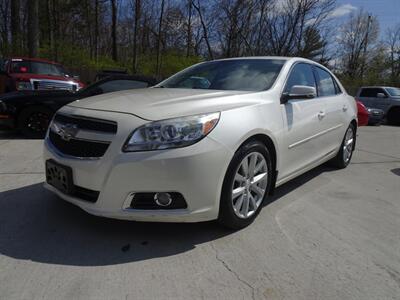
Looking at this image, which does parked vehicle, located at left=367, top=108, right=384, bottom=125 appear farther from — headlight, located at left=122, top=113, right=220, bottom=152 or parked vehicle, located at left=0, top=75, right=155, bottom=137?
headlight, located at left=122, top=113, right=220, bottom=152

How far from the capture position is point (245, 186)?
3057mm

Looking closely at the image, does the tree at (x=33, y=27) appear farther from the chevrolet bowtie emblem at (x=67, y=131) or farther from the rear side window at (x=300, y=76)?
the chevrolet bowtie emblem at (x=67, y=131)

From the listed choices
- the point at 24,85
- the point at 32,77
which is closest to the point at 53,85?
the point at 32,77

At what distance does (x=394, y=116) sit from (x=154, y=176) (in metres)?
14.9

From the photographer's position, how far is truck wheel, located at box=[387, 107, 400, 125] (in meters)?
14.8

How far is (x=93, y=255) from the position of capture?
2596mm

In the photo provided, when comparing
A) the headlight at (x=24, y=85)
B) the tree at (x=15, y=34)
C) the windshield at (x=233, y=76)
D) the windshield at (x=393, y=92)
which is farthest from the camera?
the tree at (x=15, y=34)

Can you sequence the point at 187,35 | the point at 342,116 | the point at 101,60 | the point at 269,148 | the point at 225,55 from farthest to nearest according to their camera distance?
the point at 187,35
the point at 225,55
the point at 101,60
the point at 342,116
the point at 269,148

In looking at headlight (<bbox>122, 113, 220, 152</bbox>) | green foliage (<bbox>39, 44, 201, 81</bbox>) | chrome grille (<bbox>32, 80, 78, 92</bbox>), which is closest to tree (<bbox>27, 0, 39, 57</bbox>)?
green foliage (<bbox>39, 44, 201, 81</bbox>)

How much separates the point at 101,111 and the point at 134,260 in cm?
114

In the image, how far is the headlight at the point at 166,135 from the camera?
8.31ft

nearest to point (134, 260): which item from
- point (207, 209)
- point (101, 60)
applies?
point (207, 209)

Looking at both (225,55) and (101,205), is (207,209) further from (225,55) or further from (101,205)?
(225,55)

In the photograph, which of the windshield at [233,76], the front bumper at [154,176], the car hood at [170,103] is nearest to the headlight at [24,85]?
the windshield at [233,76]
